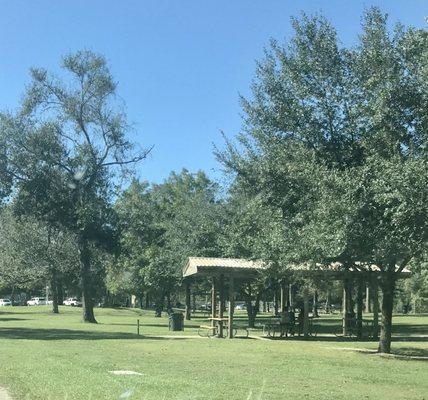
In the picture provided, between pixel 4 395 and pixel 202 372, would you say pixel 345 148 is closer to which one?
pixel 202 372

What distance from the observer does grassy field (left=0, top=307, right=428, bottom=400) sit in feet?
35.9

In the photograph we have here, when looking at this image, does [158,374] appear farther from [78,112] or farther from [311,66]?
[78,112]

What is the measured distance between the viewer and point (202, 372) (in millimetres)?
14312

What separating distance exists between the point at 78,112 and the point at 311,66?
24.1 meters

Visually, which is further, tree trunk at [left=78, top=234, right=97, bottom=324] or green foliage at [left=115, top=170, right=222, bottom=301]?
green foliage at [left=115, top=170, right=222, bottom=301]

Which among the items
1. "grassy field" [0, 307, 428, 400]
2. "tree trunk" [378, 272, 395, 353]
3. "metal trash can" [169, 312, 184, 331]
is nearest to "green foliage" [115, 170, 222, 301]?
"metal trash can" [169, 312, 184, 331]

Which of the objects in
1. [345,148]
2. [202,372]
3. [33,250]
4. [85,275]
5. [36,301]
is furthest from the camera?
[36,301]

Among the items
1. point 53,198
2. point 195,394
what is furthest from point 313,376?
point 53,198

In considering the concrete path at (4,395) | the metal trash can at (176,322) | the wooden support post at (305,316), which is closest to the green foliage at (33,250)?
the metal trash can at (176,322)

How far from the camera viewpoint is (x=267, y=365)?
53.3ft

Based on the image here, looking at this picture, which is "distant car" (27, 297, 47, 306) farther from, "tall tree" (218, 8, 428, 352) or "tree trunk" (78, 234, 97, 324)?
"tall tree" (218, 8, 428, 352)

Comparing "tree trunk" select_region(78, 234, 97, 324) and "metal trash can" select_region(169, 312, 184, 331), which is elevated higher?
"tree trunk" select_region(78, 234, 97, 324)

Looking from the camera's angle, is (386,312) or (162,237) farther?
(162,237)

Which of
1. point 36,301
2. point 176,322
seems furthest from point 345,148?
point 36,301
